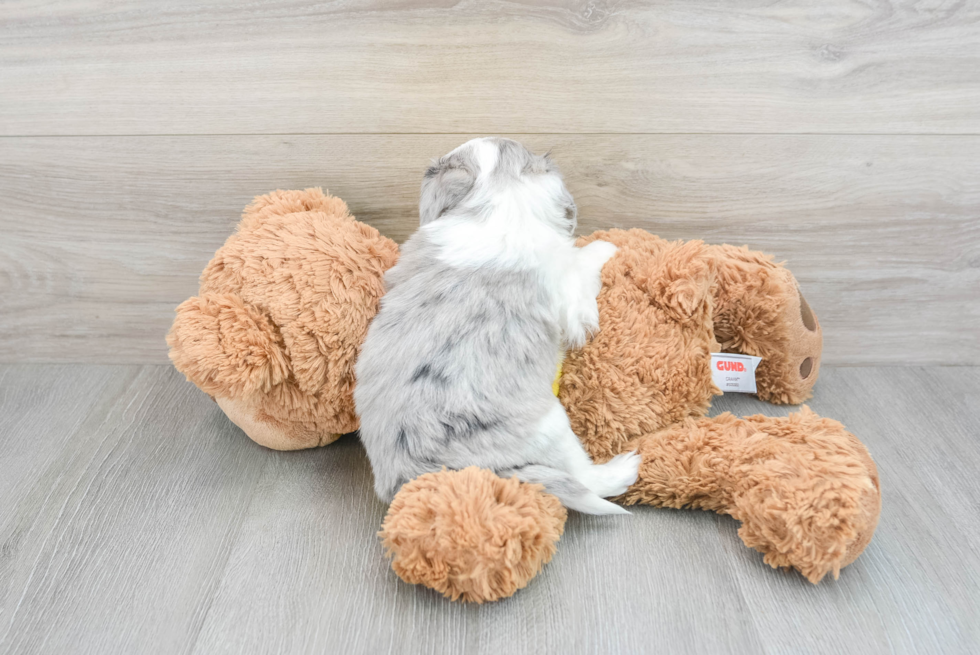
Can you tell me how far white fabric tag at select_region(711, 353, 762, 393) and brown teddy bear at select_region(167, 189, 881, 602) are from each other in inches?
1.7

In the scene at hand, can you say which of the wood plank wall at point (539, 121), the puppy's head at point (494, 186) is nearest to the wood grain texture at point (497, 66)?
the wood plank wall at point (539, 121)

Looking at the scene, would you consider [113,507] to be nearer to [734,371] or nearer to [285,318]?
[285,318]

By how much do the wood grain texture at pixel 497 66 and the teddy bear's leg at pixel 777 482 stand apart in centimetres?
60

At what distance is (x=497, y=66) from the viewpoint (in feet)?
4.10

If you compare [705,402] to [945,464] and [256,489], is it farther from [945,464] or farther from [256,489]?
[256,489]

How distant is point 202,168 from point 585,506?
1002 millimetres

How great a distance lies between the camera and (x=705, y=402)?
1.21 m

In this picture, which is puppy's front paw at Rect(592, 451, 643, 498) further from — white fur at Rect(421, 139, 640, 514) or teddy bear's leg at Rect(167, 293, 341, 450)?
teddy bear's leg at Rect(167, 293, 341, 450)

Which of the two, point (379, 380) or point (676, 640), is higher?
point (379, 380)

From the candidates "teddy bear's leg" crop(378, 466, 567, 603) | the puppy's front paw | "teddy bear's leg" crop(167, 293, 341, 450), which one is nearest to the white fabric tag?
the puppy's front paw

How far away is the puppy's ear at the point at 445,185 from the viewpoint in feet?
3.67

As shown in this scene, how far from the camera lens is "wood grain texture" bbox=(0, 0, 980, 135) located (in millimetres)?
1215

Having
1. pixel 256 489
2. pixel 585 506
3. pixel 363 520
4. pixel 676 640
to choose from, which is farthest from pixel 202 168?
pixel 676 640

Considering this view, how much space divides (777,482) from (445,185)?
2.31ft
